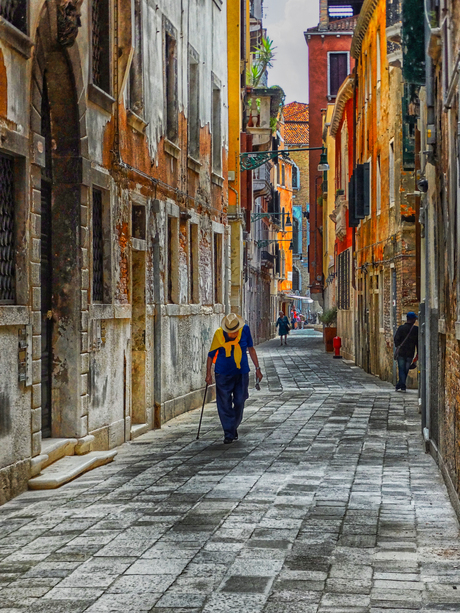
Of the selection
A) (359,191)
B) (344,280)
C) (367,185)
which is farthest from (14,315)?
(344,280)

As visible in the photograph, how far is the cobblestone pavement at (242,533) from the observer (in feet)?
17.7

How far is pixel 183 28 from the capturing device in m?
16.6

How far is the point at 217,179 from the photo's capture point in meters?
19.8

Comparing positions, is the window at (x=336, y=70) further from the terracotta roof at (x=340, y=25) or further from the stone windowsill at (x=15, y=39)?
the stone windowsill at (x=15, y=39)

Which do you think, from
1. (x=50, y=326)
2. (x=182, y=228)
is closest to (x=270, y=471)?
(x=50, y=326)

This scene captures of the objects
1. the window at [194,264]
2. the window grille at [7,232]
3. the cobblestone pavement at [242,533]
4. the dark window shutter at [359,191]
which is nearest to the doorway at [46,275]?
the cobblestone pavement at [242,533]

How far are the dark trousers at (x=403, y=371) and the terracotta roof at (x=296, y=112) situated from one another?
64942mm

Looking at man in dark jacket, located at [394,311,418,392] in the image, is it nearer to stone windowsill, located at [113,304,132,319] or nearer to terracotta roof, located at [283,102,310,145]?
stone windowsill, located at [113,304,132,319]

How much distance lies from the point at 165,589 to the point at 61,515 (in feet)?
7.92

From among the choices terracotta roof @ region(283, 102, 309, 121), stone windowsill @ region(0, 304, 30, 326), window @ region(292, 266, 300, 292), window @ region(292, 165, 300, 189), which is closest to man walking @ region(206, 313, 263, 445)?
stone windowsill @ region(0, 304, 30, 326)

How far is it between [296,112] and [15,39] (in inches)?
3039

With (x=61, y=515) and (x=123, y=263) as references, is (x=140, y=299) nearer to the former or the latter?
(x=123, y=263)

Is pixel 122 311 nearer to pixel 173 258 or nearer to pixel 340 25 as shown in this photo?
pixel 173 258

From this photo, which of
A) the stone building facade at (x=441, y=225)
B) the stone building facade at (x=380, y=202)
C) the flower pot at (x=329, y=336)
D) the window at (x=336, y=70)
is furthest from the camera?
the window at (x=336, y=70)
